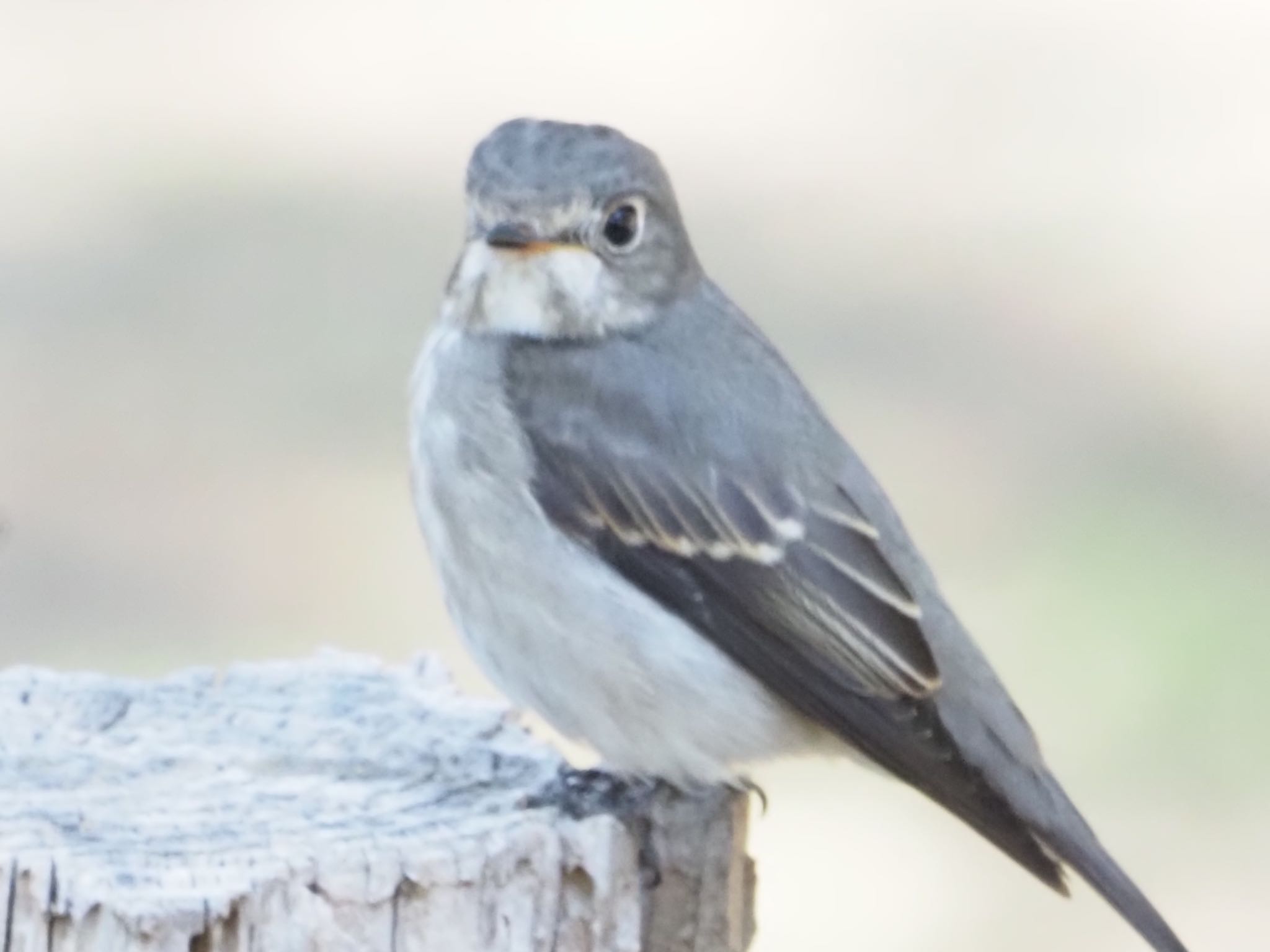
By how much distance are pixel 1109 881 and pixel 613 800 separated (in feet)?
3.16

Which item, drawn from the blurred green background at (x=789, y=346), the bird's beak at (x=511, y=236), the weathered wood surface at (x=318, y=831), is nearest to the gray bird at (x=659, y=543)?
the bird's beak at (x=511, y=236)

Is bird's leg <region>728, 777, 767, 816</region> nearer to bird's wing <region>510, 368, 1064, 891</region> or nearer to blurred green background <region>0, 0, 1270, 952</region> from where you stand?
bird's wing <region>510, 368, 1064, 891</region>

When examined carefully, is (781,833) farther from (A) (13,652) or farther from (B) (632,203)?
(B) (632,203)

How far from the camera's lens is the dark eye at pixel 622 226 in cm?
585

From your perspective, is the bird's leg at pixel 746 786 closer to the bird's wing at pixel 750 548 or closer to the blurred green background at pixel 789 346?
the bird's wing at pixel 750 548

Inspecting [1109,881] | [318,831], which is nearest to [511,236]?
[318,831]

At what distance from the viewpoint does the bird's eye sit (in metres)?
5.85

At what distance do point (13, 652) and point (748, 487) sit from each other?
13.9 feet

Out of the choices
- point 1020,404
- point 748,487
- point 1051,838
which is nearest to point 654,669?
point 748,487

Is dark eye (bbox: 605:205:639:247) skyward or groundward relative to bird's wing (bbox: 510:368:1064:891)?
skyward

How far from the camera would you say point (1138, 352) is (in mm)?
11688

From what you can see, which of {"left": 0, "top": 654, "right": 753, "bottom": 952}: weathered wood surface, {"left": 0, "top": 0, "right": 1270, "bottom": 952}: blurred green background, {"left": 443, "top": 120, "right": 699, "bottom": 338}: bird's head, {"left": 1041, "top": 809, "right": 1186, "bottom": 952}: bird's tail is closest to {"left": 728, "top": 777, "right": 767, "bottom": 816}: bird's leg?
{"left": 0, "top": 654, "right": 753, "bottom": 952}: weathered wood surface

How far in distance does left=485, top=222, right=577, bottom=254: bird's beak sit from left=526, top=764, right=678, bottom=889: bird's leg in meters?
1.07

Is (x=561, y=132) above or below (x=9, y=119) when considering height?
below
